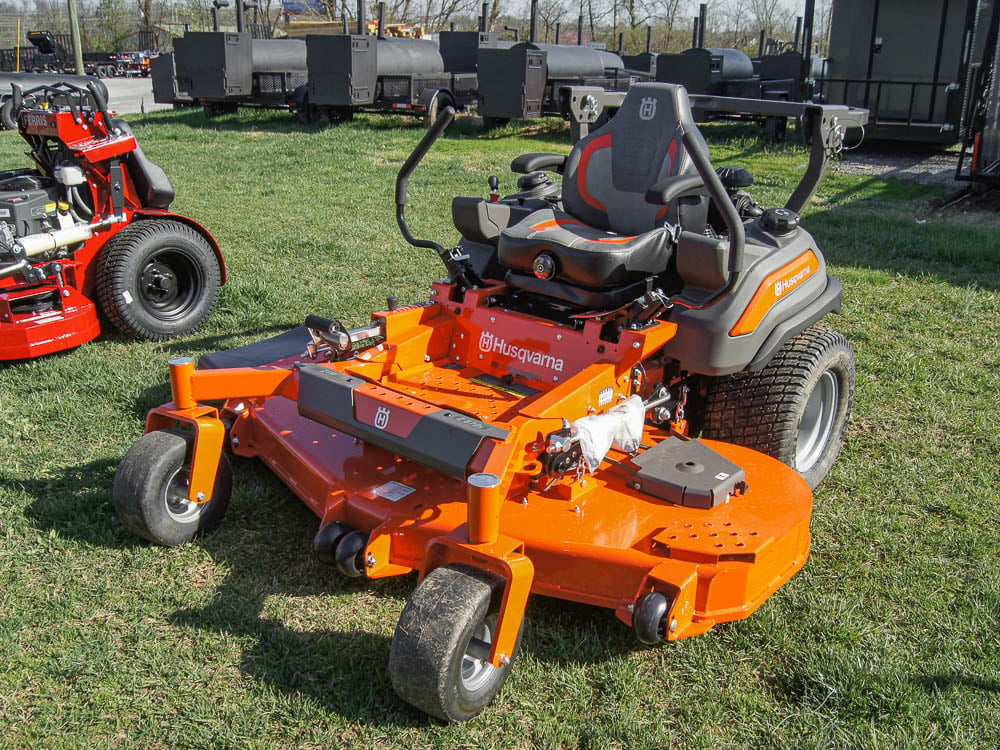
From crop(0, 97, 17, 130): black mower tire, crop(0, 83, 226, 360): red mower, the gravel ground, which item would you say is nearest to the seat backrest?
crop(0, 83, 226, 360): red mower

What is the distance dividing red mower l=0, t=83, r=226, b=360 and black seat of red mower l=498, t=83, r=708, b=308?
2.52 meters

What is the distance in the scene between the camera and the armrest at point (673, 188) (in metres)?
3.78

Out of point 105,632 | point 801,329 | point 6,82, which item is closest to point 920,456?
point 801,329

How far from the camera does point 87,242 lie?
559 cm

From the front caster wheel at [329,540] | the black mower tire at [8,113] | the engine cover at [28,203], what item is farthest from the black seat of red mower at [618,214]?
the black mower tire at [8,113]

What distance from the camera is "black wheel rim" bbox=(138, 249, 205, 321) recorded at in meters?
5.78

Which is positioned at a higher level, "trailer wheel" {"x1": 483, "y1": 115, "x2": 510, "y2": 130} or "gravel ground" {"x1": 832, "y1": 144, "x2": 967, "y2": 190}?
"trailer wheel" {"x1": 483, "y1": 115, "x2": 510, "y2": 130}

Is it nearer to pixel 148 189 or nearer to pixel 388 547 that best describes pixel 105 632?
pixel 388 547

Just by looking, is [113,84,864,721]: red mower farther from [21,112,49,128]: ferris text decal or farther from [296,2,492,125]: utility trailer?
[296,2,492,125]: utility trailer

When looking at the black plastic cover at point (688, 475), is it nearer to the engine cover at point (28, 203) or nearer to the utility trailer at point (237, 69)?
the engine cover at point (28, 203)

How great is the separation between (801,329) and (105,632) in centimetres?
298

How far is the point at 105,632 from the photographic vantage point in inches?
122

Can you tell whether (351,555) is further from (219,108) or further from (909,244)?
(219,108)

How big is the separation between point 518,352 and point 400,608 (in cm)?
132
